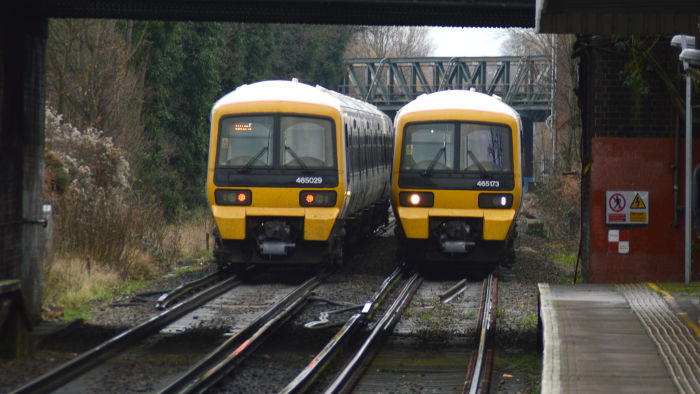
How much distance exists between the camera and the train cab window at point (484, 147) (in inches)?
647

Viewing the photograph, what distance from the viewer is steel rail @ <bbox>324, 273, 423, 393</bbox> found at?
29.5 ft

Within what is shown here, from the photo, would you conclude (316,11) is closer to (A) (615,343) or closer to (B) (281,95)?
(B) (281,95)

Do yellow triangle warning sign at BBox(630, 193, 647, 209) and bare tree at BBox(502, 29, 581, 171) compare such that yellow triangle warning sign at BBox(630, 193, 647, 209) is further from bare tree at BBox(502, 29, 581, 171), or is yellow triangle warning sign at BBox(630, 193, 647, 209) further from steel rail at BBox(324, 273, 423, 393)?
bare tree at BBox(502, 29, 581, 171)

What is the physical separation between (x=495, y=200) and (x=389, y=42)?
236ft

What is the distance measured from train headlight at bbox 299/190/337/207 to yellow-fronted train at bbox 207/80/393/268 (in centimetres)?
2

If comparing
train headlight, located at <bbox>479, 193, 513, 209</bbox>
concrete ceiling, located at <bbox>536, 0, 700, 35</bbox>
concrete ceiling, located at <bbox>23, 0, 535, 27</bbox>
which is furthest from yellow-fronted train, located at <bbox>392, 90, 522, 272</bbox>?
concrete ceiling, located at <bbox>536, 0, 700, 35</bbox>

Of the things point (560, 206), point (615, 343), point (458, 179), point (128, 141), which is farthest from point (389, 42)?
point (615, 343)

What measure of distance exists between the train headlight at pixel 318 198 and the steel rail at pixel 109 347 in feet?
7.22

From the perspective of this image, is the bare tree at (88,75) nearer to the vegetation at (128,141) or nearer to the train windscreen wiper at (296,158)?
the vegetation at (128,141)

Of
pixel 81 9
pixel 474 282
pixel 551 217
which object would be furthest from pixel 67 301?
pixel 551 217

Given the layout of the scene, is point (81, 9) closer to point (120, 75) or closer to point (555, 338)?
point (555, 338)

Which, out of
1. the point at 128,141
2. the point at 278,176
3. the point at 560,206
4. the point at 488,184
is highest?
the point at 128,141

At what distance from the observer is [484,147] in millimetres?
16484

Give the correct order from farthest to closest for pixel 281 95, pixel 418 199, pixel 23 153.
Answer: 1. pixel 418 199
2. pixel 281 95
3. pixel 23 153
